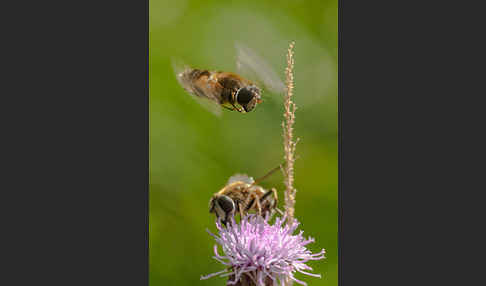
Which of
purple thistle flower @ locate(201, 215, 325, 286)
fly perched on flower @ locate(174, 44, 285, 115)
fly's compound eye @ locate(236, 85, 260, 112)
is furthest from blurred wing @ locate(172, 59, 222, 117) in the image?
purple thistle flower @ locate(201, 215, 325, 286)

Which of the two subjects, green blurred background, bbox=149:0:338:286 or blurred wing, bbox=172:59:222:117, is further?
green blurred background, bbox=149:0:338:286

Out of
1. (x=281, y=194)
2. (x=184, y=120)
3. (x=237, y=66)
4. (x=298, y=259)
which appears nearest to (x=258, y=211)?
(x=298, y=259)

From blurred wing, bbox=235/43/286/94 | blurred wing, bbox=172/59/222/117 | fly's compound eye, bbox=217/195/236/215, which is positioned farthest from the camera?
blurred wing, bbox=172/59/222/117

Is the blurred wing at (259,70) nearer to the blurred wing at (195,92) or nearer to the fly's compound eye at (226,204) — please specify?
the blurred wing at (195,92)

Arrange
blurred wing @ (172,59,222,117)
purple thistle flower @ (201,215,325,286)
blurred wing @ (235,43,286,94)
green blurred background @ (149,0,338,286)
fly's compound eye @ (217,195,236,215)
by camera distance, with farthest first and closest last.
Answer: green blurred background @ (149,0,338,286) → blurred wing @ (172,59,222,117) → blurred wing @ (235,43,286,94) → fly's compound eye @ (217,195,236,215) → purple thistle flower @ (201,215,325,286)

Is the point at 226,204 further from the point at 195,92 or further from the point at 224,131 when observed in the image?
the point at 224,131

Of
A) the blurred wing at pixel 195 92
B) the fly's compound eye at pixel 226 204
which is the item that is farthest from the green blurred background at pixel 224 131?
the fly's compound eye at pixel 226 204

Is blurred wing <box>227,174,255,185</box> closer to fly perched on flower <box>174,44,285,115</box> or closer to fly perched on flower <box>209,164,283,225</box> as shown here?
fly perched on flower <box>209,164,283,225</box>
